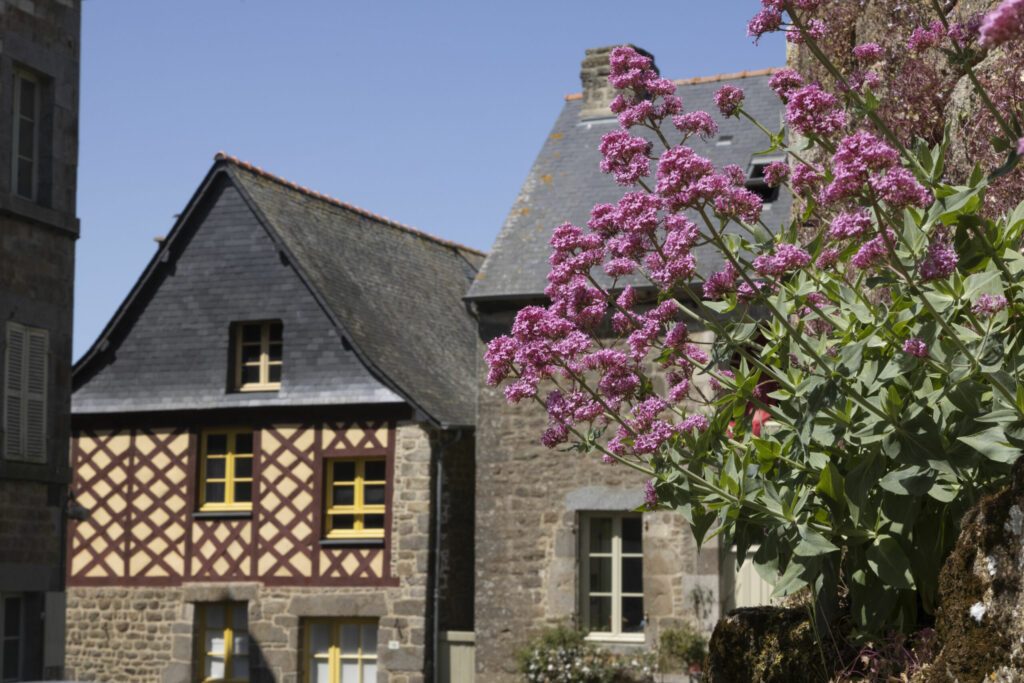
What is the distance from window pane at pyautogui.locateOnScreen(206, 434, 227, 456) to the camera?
20.0 m

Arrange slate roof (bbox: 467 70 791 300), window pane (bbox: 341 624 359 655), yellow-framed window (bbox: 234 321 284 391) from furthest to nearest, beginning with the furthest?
1. yellow-framed window (bbox: 234 321 284 391)
2. window pane (bbox: 341 624 359 655)
3. slate roof (bbox: 467 70 791 300)

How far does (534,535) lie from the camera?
17.9m

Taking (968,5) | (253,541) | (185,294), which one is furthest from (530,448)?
(968,5)

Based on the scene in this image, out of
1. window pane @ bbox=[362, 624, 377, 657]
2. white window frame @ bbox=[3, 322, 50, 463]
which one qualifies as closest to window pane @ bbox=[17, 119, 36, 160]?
white window frame @ bbox=[3, 322, 50, 463]

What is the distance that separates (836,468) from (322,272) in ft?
51.8

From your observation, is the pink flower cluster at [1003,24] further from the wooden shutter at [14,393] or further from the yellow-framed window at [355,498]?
the yellow-framed window at [355,498]

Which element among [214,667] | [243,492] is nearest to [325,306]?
[243,492]

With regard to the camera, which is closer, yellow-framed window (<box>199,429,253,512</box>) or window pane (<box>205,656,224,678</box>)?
window pane (<box>205,656,224,678</box>)

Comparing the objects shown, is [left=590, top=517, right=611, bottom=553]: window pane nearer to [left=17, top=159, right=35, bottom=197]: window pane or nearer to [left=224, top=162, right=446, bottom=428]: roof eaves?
[left=224, top=162, right=446, bottom=428]: roof eaves

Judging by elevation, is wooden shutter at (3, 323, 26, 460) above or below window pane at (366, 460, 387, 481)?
above

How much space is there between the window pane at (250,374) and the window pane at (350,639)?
347 cm

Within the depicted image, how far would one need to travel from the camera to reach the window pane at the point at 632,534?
17844mm

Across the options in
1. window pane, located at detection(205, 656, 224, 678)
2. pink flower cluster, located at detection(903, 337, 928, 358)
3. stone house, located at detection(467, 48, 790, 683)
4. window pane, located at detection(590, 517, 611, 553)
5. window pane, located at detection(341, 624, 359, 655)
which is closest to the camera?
pink flower cluster, located at detection(903, 337, 928, 358)

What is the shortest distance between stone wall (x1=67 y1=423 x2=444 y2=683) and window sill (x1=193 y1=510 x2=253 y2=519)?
2.71ft
